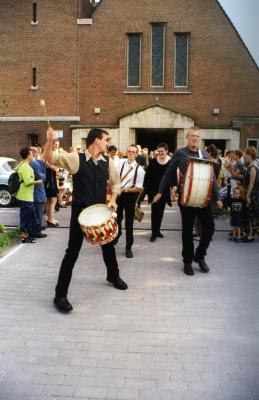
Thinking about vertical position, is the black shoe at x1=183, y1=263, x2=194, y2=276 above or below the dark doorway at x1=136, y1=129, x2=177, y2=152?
below

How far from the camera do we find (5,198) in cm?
1603

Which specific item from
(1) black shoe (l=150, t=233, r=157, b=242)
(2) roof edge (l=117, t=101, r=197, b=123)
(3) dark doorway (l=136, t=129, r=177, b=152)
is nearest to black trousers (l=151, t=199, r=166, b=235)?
(1) black shoe (l=150, t=233, r=157, b=242)

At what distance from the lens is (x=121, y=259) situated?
8148 mm

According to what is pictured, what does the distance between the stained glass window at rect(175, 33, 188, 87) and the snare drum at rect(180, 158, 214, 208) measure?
64.1ft

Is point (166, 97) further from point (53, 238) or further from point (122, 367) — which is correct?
point (122, 367)

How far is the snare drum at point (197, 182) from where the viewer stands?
6.88 m

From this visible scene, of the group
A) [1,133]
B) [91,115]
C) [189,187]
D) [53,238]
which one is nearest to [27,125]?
[1,133]

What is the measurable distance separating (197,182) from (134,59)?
20.0 m

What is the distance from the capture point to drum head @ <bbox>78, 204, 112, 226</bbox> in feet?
18.1

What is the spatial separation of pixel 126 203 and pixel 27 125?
1862 centimetres

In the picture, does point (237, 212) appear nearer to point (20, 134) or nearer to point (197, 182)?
point (197, 182)

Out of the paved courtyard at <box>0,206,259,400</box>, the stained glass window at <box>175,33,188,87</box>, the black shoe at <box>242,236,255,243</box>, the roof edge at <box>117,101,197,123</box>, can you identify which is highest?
the stained glass window at <box>175,33,188,87</box>

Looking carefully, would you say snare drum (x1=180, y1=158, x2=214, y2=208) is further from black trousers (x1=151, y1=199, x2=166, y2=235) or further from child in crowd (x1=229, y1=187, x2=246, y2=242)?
child in crowd (x1=229, y1=187, x2=246, y2=242)

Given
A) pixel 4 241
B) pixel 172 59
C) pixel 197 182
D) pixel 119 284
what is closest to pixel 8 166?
pixel 4 241
